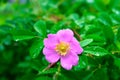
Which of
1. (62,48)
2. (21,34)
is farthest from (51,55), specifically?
(21,34)

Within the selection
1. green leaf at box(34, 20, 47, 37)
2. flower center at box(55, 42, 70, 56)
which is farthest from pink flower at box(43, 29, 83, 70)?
green leaf at box(34, 20, 47, 37)

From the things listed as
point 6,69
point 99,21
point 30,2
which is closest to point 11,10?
point 30,2

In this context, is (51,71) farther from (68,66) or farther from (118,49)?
(118,49)

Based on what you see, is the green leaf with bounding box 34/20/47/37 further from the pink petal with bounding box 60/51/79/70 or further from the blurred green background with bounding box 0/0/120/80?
the pink petal with bounding box 60/51/79/70

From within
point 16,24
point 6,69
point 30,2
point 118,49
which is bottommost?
point 6,69

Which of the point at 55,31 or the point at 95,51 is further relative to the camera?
the point at 55,31

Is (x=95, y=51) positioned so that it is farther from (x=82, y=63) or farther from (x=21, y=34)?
(x=21, y=34)

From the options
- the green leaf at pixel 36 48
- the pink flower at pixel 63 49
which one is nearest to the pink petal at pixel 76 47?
the pink flower at pixel 63 49
